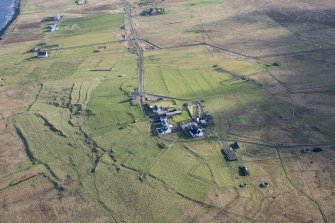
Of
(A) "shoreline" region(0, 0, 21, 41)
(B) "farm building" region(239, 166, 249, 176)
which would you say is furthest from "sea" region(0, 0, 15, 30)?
(B) "farm building" region(239, 166, 249, 176)

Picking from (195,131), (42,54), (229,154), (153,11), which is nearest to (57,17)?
(153,11)

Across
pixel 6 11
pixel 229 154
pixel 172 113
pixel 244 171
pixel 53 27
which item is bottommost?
pixel 244 171

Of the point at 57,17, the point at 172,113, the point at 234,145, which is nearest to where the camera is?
the point at 234,145

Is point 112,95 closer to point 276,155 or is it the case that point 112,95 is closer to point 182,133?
point 182,133

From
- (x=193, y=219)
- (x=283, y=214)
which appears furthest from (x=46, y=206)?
(x=283, y=214)

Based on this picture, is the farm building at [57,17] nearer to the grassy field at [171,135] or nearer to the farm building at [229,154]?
the grassy field at [171,135]

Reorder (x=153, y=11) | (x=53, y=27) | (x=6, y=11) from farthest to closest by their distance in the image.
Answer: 1. (x=6, y=11)
2. (x=153, y=11)
3. (x=53, y=27)

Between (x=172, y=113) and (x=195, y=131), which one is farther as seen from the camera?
(x=172, y=113)

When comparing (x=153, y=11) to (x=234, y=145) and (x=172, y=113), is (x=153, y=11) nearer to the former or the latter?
(x=172, y=113)
